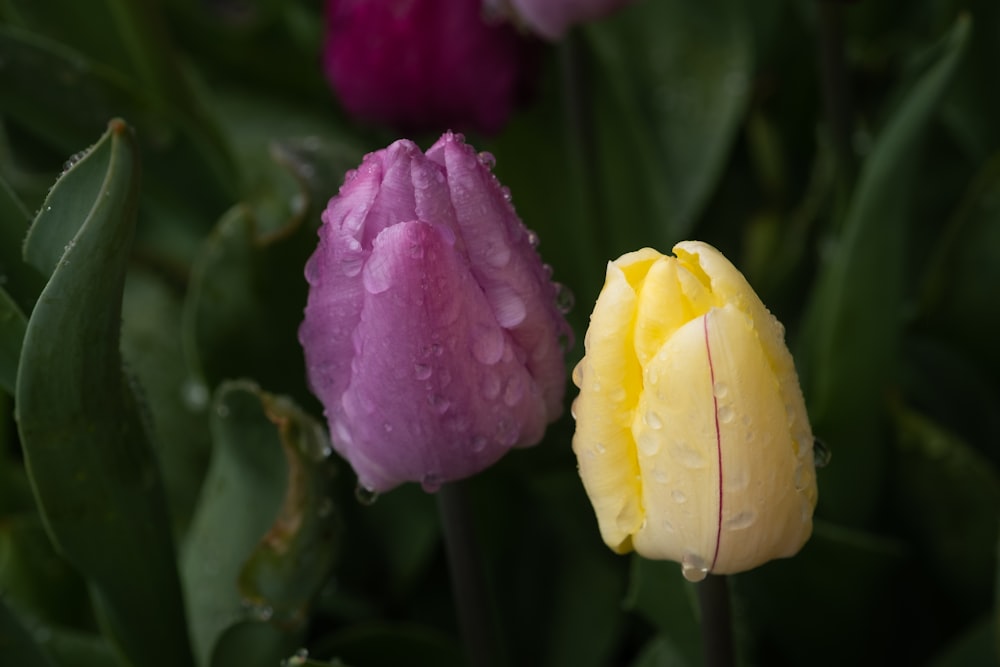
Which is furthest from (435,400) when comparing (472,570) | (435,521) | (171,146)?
(171,146)

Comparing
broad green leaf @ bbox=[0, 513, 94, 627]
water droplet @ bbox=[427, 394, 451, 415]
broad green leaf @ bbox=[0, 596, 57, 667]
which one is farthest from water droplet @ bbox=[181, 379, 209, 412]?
water droplet @ bbox=[427, 394, 451, 415]

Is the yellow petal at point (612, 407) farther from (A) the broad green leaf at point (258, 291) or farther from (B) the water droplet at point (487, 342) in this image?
(A) the broad green leaf at point (258, 291)

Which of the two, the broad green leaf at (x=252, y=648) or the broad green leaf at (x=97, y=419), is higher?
the broad green leaf at (x=97, y=419)

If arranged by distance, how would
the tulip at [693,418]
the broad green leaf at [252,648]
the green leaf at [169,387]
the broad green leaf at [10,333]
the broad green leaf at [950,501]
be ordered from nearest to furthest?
the tulip at [693,418] < the broad green leaf at [10,333] < the broad green leaf at [252,648] < the broad green leaf at [950,501] < the green leaf at [169,387]

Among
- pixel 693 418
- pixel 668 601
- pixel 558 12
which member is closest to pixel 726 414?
pixel 693 418

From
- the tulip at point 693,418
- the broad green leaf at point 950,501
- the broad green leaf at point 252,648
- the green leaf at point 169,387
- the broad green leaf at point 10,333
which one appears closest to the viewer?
the tulip at point 693,418

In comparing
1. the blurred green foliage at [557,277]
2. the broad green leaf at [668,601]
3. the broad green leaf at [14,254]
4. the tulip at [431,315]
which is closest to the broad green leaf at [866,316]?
the blurred green foliage at [557,277]

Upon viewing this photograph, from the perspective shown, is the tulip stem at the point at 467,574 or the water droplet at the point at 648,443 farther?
the tulip stem at the point at 467,574
